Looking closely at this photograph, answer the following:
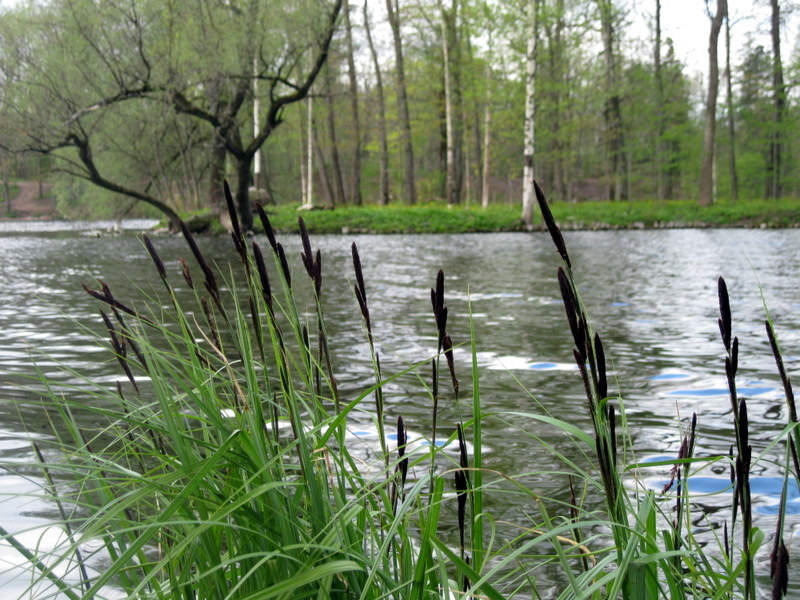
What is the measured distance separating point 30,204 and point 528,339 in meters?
89.4

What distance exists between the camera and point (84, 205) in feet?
158

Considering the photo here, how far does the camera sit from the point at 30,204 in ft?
279

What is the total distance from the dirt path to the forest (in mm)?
28594

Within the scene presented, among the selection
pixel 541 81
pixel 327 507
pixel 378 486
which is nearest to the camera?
pixel 378 486

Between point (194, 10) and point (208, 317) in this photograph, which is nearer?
point (208, 317)

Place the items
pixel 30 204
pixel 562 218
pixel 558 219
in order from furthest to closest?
pixel 30 204
pixel 562 218
pixel 558 219

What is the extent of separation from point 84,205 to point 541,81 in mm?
29708

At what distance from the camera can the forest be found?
23.6 meters

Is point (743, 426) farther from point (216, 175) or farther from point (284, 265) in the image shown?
point (216, 175)

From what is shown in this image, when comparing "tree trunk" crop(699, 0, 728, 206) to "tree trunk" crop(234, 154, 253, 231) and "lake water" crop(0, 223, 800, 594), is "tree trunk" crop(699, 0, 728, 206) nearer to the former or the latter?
"lake water" crop(0, 223, 800, 594)

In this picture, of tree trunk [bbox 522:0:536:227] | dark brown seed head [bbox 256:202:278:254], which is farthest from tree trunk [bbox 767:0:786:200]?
dark brown seed head [bbox 256:202:278:254]

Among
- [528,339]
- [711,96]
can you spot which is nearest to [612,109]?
[711,96]

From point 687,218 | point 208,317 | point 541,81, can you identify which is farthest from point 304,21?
point 208,317

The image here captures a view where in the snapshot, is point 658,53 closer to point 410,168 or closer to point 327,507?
point 410,168
